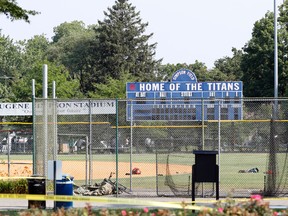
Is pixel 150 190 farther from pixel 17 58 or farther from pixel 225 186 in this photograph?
pixel 17 58

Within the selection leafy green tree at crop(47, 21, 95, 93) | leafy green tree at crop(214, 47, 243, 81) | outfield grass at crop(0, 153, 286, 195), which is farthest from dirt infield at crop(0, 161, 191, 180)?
leafy green tree at crop(47, 21, 95, 93)

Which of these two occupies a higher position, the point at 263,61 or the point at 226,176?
the point at 263,61

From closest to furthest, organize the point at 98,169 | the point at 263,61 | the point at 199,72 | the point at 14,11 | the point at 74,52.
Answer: the point at 14,11
the point at 98,169
the point at 263,61
the point at 199,72
the point at 74,52

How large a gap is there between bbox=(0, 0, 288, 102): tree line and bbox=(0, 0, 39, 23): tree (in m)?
47.1

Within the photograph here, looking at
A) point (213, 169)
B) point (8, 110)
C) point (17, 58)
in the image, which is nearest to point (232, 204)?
point (213, 169)

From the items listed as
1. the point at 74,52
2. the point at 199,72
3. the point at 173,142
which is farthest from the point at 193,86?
the point at 74,52

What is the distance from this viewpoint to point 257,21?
261ft

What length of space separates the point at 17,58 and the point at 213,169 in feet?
320

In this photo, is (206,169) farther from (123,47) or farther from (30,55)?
(30,55)

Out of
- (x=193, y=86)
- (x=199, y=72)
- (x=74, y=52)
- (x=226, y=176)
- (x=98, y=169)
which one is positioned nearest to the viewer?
(x=226, y=176)

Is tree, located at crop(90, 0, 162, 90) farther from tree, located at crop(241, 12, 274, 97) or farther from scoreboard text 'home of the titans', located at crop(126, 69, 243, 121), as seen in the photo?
scoreboard text 'home of the titans', located at crop(126, 69, 243, 121)

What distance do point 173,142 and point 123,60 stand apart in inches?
3177

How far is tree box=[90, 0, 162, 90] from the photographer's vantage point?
346 feet

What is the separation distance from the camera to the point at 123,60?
351 feet
